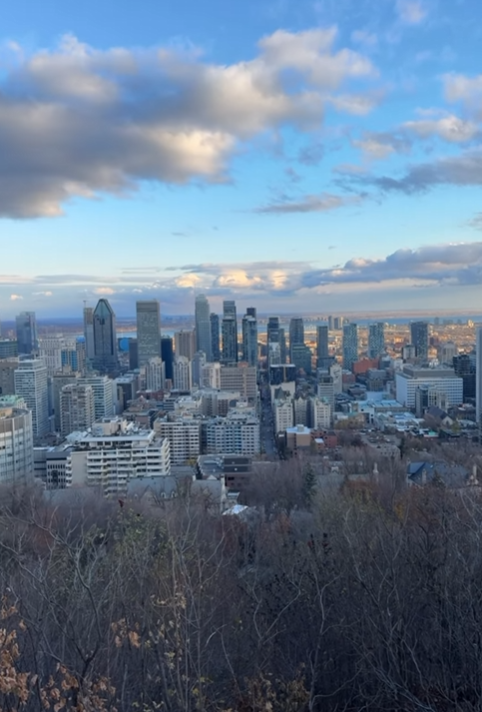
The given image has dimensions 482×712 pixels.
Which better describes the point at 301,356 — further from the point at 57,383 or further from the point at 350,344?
the point at 57,383

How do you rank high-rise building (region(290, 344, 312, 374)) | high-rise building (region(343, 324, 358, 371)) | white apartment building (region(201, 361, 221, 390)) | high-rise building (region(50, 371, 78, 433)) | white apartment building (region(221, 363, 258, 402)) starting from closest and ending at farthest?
high-rise building (region(50, 371, 78, 433)) < white apartment building (region(221, 363, 258, 402)) < white apartment building (region(201, 361, 221, 390)) < high-rise building (region(290, 344, 312, 374)) < high-rise building (region(343, 324, 358, 371))

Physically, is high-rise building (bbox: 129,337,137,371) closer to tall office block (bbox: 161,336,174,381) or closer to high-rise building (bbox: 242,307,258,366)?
tall office block (bbox: 161,336,174,381)

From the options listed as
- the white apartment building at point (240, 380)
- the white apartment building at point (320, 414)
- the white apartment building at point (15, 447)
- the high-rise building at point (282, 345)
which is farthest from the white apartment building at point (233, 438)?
the high-rise building at point (282, 345)

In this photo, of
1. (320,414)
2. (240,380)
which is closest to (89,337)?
(240,380)

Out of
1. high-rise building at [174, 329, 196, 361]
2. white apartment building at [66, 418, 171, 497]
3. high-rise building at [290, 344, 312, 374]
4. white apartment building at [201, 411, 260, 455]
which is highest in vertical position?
high-rise building at [174, 329, 196, 361]

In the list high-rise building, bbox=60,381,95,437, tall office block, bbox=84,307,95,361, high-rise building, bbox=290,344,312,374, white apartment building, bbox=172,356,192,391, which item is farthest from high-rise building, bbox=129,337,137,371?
high-rise building, bbox=60,381,95,437

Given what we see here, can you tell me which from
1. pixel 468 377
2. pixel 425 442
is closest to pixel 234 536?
pixel 425 442

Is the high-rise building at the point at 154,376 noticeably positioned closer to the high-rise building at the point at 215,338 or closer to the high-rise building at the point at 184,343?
the high-rise building at the point at 184,343
